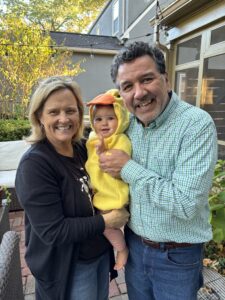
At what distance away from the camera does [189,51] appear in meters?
5.14

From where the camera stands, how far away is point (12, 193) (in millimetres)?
4016

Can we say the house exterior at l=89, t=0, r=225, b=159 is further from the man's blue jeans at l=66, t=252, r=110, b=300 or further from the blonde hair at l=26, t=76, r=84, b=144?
the man's blue jeans at l=66, t=252, r=110, b=300

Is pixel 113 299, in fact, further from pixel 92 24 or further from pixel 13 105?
pixel 92 24

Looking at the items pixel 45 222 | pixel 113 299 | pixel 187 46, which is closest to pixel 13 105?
pixel 187 46

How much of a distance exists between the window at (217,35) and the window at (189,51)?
419mm

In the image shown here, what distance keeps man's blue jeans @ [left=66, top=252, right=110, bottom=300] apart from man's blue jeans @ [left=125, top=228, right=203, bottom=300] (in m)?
0.23

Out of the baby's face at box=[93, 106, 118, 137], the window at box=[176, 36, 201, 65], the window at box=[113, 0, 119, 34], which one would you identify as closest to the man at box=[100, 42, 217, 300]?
the baby's face at box=[93, 106, 118, 137]

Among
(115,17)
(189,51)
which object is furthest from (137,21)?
(189,51)

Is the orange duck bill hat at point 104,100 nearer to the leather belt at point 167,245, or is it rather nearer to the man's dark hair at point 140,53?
the man's dark hair at point 140,53

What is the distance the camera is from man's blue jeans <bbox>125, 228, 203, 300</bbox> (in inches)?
52.8

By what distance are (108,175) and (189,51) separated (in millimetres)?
4555

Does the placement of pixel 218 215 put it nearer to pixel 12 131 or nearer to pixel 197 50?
pixel 197 50

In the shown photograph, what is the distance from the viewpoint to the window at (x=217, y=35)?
4062 millimetres

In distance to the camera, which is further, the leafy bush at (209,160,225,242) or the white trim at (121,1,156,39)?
the white trim at (121,1,156,39)
